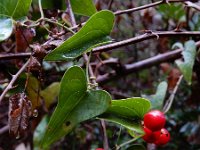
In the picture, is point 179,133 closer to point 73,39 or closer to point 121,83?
point 121,83

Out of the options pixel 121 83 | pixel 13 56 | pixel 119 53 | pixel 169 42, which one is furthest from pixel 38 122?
pixel 119 53

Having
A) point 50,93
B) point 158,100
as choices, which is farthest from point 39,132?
point 158,100

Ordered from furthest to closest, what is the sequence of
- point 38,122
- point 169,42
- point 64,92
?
point 169,42 < point 38,122 < point 64,92

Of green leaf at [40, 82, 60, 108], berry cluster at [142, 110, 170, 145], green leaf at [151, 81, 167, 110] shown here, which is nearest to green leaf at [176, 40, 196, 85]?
green leaf at [151, 81, 167, 110]

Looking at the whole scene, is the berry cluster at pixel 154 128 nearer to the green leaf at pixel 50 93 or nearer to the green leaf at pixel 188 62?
the green leaf at pixel 188 62

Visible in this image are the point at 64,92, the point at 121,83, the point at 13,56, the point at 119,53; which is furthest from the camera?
the point at 119,53

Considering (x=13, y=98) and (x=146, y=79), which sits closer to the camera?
(x=13, y=98)

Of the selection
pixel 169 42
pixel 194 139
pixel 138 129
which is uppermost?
pixel 138 129

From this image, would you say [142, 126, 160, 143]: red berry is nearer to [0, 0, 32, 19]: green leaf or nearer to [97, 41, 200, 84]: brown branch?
[0, 0, 32, 19]: green leaf
